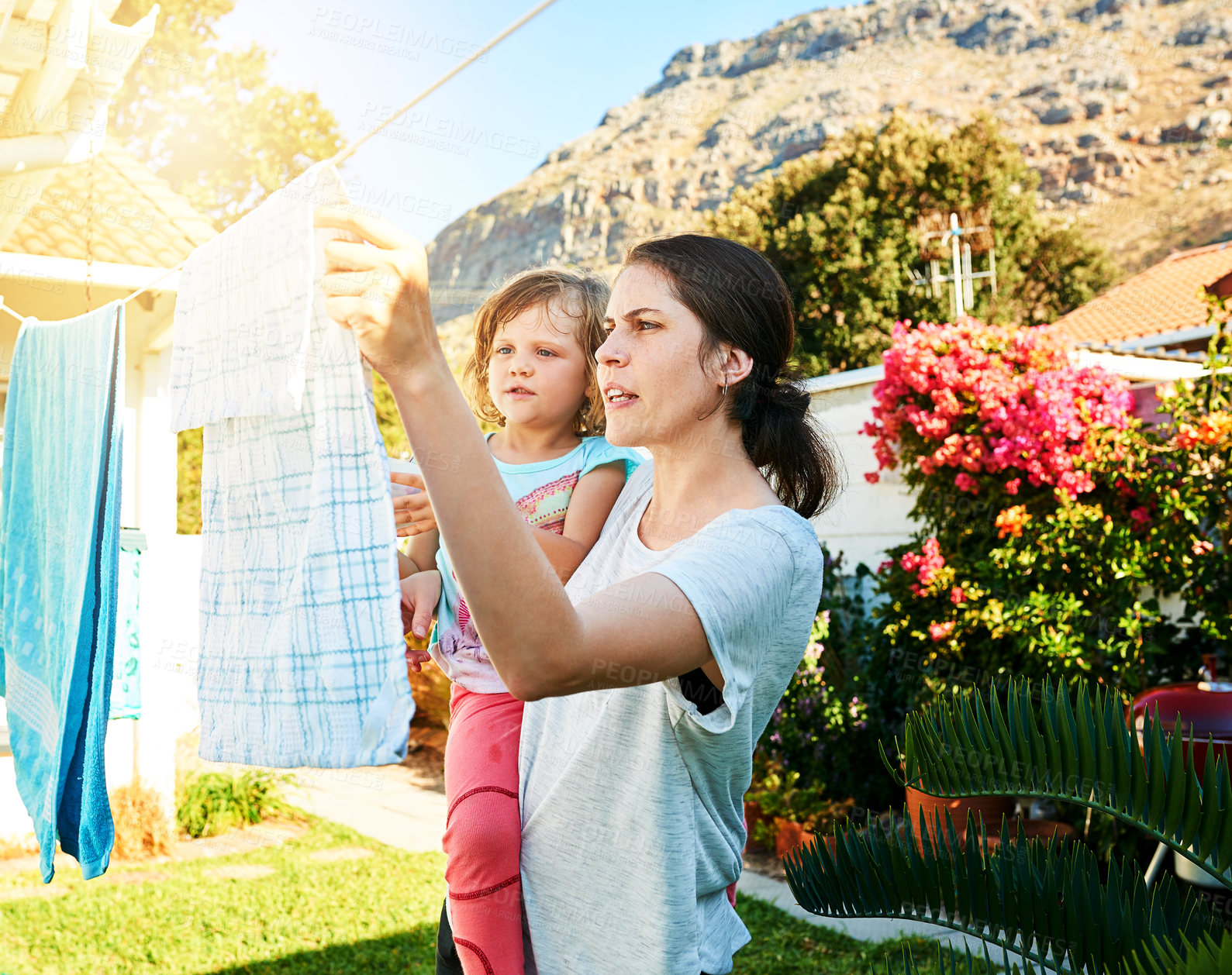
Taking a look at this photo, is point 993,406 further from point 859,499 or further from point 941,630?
point 859,499

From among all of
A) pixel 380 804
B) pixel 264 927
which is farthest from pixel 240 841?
pixel 264 927

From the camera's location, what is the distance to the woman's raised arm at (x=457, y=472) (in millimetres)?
875

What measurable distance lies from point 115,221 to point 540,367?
5.12 meters

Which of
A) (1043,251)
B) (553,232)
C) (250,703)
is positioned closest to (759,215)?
(1043,251)

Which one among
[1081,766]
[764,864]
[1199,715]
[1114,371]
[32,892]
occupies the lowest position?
[764,864]

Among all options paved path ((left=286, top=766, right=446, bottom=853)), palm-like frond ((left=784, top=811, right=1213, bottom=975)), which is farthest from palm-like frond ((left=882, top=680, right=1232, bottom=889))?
paved path ((left=286, top=766, right=446, bottom=853))

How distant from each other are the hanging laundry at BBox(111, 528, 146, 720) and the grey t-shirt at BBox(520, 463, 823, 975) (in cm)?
243

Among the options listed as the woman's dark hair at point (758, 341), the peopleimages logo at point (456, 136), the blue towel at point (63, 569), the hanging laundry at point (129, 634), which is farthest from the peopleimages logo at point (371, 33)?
the hanging laundry at point (129, 634)

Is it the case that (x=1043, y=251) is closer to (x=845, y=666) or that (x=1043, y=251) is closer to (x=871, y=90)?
(x=845, y=666)

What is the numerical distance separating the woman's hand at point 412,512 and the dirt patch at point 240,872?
4519 mm

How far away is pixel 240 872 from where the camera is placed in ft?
17.6

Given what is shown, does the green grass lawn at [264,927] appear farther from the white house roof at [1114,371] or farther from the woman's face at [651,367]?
the white house roof at [1114,371]

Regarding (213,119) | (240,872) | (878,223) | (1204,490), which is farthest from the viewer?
(878,223)

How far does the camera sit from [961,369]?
5340mm
